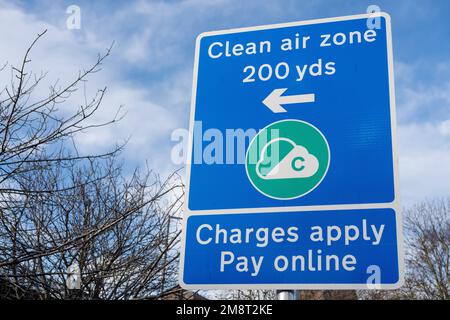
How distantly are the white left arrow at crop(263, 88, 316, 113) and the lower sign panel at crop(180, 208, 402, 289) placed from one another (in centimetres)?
40

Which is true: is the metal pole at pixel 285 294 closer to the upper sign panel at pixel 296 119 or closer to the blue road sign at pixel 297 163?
the blue road sign at pixel 297 163

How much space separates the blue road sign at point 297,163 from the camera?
59.7 inches

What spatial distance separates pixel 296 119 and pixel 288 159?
0.52ft

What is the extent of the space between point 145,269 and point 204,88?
375 centimetres

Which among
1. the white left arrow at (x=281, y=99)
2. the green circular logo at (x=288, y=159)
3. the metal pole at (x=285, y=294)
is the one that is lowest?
the metal pole at (x=285, y=294)

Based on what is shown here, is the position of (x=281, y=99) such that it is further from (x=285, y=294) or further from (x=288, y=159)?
(x=285, y=294)

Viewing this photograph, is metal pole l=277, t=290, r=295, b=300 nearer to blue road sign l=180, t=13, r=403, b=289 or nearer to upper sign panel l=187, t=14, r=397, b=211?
blue road sign l=180, t=13, r=403, b=289

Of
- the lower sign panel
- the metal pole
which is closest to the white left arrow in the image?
the lower sign panel

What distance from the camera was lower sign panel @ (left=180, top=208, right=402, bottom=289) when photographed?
4.85 feet

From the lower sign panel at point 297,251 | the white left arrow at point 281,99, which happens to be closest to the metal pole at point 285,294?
the lower sign panel at point 297,251

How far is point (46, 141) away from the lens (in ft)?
11.3
